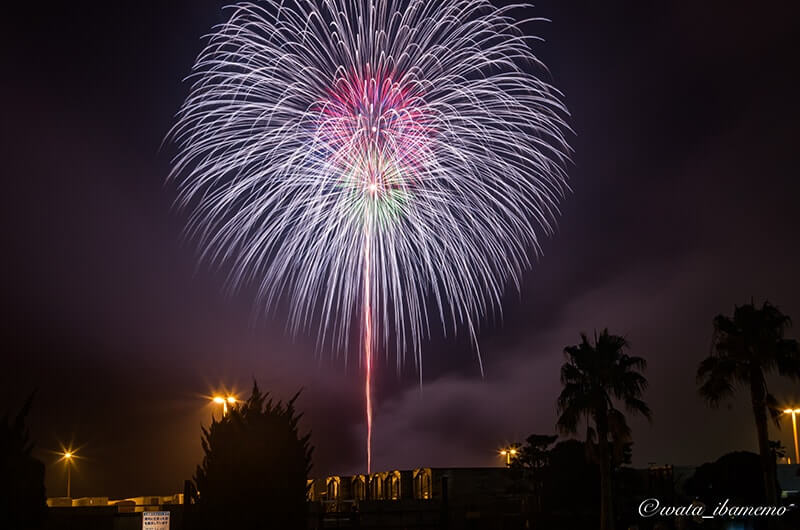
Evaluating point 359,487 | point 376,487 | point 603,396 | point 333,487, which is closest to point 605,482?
point 603,396

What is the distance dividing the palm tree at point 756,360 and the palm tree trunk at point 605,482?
6772mm

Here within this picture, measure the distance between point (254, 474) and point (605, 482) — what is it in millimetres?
21224

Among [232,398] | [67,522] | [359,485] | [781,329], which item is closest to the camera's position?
[232,398]

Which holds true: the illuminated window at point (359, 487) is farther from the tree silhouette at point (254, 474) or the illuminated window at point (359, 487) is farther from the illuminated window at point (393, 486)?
the tree silhouette at point (254, 474)

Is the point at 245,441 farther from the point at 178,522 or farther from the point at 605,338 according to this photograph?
the point at 605,338

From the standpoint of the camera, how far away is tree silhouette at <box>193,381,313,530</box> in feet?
69.8

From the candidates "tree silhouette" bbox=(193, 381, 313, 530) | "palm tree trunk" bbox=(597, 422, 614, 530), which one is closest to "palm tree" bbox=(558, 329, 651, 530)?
"palm tree trunk" bbox=(597, 422, 614, 530)

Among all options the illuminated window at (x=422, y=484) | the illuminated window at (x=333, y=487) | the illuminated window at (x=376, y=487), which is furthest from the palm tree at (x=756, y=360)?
the illuminated window at (x=333, y=487)

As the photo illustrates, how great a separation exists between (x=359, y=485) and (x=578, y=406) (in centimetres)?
4048

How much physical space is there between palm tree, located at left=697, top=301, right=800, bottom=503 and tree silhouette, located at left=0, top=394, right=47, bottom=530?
2529 cm

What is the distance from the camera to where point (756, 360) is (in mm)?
30844

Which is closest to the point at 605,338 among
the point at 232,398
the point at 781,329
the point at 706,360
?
the point at 706,360

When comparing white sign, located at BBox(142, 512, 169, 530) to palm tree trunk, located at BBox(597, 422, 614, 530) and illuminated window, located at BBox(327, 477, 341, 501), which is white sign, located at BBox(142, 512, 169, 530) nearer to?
palm tree trunk, located at BBox(597, 422, 614, 530)

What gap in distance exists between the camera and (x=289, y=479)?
71.3 ft
